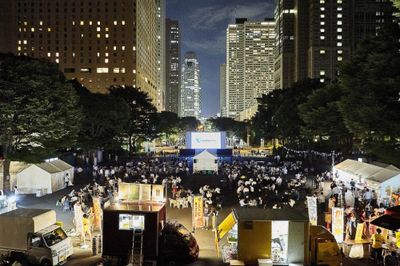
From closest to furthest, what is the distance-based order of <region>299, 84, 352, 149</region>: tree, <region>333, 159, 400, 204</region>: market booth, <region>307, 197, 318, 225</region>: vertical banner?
1. <region>307, 197, 318, 225</region>: vertical banner
2. <region>333, 159, 400, 204</region>: market booth
3. <region>299, 84, 352, 149</region>: tree

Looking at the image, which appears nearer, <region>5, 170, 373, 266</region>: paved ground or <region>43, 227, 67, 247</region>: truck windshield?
<region>43, 227, 67, 247</region>: truck windshield

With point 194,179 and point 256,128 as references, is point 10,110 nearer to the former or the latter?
point 194,179

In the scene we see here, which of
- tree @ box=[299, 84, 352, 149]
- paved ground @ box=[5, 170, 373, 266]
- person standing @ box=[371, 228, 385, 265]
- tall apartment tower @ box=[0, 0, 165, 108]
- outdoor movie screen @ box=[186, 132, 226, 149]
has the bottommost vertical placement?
paved ground @ box=[5, 170, 373, 266]

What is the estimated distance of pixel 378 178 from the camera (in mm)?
24984

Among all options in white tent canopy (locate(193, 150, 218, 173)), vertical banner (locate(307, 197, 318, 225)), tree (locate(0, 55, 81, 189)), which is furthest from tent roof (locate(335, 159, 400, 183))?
tree (locate(0, 55, 81, 189))

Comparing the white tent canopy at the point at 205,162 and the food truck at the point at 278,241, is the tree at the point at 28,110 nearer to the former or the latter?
the white tent canopy at the point at 205,162

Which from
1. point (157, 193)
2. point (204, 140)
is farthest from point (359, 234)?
point (204, 140)

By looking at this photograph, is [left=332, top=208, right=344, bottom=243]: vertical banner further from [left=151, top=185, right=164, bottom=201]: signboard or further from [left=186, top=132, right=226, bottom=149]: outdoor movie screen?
[left=186, top=132, right=226, bottom=149]: outdoor movie screen

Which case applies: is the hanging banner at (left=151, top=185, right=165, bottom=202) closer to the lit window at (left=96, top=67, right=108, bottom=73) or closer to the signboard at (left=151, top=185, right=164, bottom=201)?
the signboard at (left=151, top=185, right=164, bottom=201)

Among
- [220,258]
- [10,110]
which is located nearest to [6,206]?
[10,110]

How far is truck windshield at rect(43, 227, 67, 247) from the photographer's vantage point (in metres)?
13.2

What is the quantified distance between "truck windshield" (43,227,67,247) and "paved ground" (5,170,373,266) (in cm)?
98

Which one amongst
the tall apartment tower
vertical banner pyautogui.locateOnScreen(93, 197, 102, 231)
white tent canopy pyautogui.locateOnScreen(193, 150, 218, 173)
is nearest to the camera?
vertical banner pyautogui.locateOnScreen(93, 197, 102, 231)

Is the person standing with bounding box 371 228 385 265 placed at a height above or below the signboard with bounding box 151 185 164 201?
below
